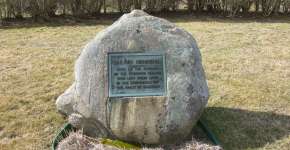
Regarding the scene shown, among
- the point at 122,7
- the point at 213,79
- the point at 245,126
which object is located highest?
the point at 122,7

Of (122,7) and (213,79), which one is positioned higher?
(122,7)

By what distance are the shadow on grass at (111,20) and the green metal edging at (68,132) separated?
5.70 metres

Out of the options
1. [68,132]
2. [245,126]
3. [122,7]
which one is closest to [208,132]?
[245,126]

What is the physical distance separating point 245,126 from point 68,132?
1948 mm

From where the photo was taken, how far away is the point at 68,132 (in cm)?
530

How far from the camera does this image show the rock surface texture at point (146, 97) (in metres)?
4.84

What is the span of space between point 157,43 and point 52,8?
22.5ft

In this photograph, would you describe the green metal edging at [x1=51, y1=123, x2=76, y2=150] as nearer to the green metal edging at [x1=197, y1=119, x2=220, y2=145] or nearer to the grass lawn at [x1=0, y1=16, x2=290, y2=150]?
the grass lawn at [x1=0, y1=16, x2=290, y2=150]

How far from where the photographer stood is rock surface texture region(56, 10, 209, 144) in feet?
15.9

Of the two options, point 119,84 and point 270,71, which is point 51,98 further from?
point 270,71

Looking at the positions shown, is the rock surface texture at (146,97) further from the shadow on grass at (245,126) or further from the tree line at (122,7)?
the tree line at (122,7)

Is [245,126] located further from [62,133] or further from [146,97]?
[62,133]

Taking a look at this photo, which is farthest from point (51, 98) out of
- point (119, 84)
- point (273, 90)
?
point (273, 90)

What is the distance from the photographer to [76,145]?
16.2 ft
